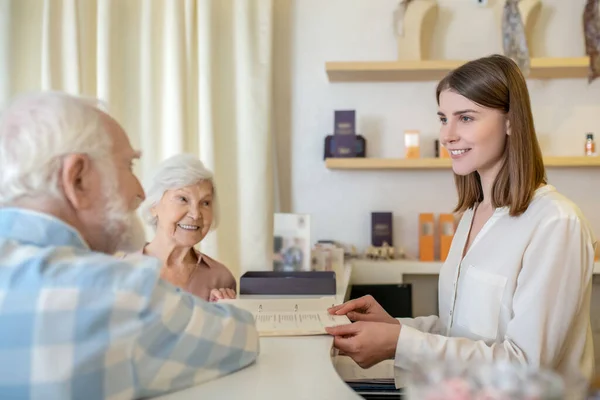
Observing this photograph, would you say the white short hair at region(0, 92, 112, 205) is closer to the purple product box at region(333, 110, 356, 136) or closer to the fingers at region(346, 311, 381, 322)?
the fingers at region(346, 311, 381, 322)

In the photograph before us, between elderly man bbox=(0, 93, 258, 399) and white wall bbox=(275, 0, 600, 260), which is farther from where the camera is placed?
white wall bbox=(275, 0, 600, 260)

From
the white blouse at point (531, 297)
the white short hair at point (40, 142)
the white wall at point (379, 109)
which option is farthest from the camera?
the white wall at point (379, 109)

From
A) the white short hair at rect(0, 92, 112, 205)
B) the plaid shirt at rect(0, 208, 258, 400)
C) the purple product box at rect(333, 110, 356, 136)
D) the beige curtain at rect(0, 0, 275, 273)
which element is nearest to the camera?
the plaid shirt at rect(0, 208, 258, 400)

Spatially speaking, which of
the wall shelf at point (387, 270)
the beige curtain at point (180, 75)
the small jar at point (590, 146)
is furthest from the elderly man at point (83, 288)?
the small jar at point (590, 146)

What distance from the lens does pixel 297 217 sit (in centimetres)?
213

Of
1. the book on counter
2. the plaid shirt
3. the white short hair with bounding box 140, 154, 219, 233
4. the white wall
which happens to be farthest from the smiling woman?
the white wall

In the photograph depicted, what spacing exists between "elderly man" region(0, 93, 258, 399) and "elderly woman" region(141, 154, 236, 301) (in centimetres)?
76

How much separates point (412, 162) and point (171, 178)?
127cm

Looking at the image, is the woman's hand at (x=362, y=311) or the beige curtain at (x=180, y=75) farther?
the beige curtain at (x=180, y=75)

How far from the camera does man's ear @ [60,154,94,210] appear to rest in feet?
2.51

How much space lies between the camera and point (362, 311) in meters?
1.35

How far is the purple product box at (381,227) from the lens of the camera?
2.64 meters

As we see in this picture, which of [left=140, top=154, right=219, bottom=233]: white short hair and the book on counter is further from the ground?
[left=140, top=154, right=219, bottom=233]: white short hair

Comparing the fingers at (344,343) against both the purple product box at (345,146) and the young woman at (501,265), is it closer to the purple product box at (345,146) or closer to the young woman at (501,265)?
the young woman at (501,265)
